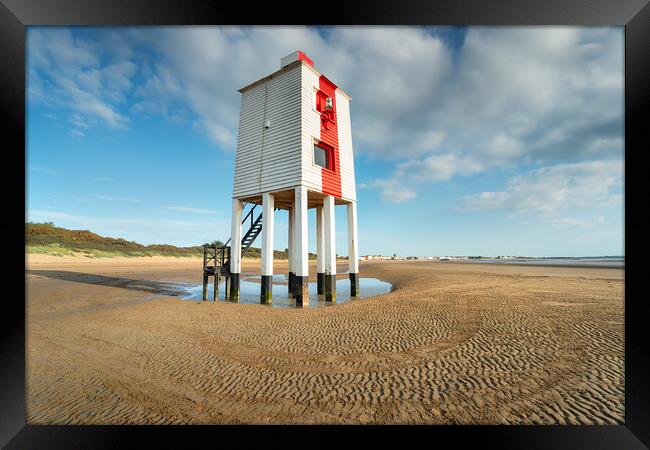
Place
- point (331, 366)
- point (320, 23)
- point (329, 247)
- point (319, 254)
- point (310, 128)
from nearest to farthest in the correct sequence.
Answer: point (320, 23) < point (331, 366) < point (310, 128) < point (329, 247) < point (319, 254)

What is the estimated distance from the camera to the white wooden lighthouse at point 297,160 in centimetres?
1196

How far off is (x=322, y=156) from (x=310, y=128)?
5.34ft

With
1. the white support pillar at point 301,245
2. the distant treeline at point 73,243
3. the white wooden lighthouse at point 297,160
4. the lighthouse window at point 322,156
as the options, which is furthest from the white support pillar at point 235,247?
the distant treeline at point 73,243

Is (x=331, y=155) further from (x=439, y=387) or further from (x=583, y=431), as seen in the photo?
(x=583, y=431)

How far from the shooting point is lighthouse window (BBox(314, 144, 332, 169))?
13211 mm

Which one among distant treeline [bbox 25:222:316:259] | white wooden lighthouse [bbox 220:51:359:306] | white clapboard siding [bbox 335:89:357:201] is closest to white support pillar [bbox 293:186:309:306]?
white wooden lighthouse [bbox 220:51:359:306]

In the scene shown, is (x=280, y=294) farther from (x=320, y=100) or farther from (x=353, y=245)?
(x=320, y=100)

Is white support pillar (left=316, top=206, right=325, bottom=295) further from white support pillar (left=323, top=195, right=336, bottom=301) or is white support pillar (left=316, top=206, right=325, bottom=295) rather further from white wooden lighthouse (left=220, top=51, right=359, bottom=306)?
white support pillar (left=323, top=195, right=336, bottom=301)

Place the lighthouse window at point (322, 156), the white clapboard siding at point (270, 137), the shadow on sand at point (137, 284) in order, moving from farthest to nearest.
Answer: the shadow on sand at point (137, 284)
the lighthouse window at point (322, 156)
the white clapboard siding at point (270, 137)

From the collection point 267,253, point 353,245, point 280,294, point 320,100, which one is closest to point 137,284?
point 280,294

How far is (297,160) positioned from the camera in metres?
11.9

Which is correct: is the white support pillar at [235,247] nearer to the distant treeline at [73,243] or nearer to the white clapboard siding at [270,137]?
Answer: the white clapboard siding at [270,137]

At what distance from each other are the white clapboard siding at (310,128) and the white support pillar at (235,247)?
4.40 meters

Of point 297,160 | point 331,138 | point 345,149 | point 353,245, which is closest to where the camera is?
point 297,160
